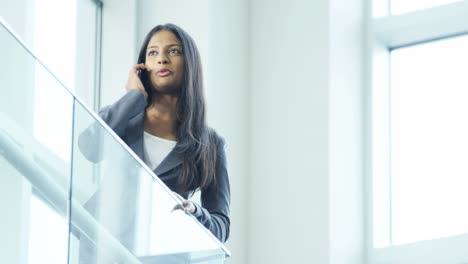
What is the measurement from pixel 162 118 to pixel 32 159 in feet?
3.60

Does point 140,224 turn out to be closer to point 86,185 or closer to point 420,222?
point 86,185

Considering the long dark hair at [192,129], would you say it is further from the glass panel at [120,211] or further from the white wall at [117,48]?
the white wall at [117,48]

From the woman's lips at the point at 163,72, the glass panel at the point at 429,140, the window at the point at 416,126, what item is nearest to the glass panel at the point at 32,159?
the woman's lips at the point at 163,72

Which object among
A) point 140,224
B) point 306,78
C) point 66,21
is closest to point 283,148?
point 306,78

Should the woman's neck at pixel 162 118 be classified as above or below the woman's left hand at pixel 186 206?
above

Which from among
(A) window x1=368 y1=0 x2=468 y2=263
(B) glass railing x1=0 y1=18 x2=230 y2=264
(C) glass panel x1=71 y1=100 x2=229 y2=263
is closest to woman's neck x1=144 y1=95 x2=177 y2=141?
(C) glass panel x1=71 y1=100 x2=229 y2=263

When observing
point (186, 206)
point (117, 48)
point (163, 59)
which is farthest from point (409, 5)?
point (186, 206)

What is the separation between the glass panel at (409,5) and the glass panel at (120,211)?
3.59 metres

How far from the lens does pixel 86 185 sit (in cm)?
301

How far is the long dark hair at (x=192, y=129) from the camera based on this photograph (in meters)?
3.90

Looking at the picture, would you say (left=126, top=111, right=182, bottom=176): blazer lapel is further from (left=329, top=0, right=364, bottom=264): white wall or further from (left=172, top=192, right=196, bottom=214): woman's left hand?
(left=329, top=0, right=364, bottom=264): white wall

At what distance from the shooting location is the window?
21.4ft

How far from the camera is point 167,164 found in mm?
3846

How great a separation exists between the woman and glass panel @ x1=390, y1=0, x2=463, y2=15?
9.46ft
